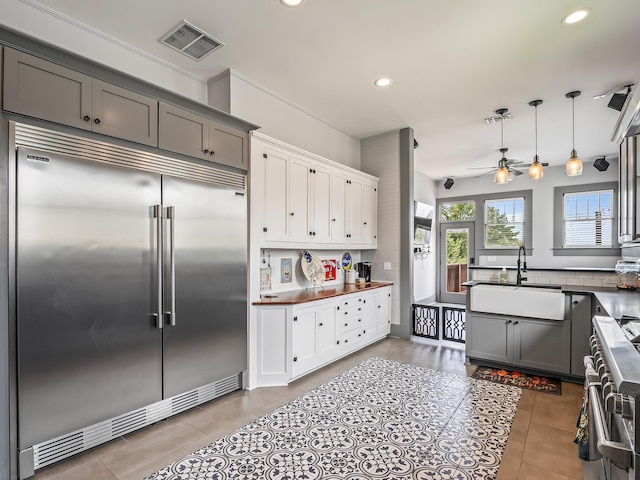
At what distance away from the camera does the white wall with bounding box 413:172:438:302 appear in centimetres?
775

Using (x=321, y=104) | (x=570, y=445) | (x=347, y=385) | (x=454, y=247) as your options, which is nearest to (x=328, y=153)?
(x=321, y=104)

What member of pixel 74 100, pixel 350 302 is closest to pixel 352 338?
pixel 350 302

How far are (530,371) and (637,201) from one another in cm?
205

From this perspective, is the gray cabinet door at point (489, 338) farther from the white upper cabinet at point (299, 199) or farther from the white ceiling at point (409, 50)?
the white ceiling at point (409, 50)

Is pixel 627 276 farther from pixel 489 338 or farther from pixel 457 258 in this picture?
pixel 457 258

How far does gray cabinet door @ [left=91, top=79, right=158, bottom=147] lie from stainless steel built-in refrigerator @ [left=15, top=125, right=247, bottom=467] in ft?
0.58

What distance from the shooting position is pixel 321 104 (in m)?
4.36

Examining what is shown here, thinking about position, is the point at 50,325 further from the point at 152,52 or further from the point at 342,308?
the point at 342,308

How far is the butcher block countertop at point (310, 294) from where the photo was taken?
3.37 metres

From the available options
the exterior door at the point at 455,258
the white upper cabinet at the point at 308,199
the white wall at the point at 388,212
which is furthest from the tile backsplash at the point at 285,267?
the exterior door at the point at 455,258

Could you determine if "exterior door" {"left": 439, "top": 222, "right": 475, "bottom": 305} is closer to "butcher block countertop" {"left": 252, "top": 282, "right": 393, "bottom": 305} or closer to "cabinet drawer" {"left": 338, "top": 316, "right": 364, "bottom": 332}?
"butcher block countertop" {"left": 252, "top": 282, "right": 393, "bottom": 305}

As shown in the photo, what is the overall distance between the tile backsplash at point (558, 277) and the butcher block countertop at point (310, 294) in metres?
1.36

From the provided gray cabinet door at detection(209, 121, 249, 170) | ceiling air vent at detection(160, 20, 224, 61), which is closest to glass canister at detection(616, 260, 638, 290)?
gray cabinet door at detection(209, 121, 249, 170)

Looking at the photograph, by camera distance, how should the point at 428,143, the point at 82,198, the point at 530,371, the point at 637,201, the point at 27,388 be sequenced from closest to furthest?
the point at 27,388
the point at 82,198
the point at 637,201
the point at 530,371
the point at 428,143
